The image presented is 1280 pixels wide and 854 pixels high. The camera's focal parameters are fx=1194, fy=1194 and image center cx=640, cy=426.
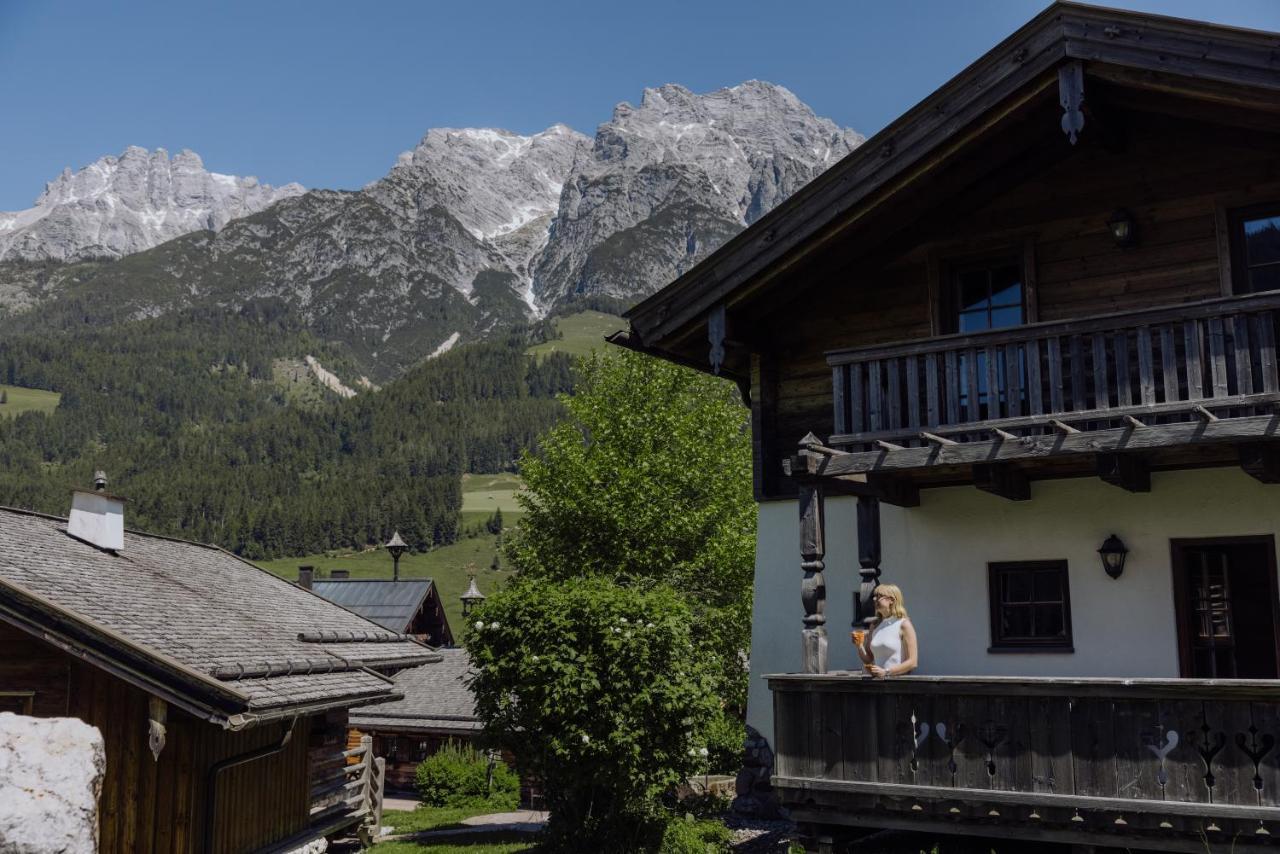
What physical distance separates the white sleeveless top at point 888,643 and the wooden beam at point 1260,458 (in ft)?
11.7

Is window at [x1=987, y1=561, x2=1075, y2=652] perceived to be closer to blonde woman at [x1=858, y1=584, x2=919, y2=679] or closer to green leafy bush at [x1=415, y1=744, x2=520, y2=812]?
blonde woman at [x1=858, y1=584, x2=919, y2=679]

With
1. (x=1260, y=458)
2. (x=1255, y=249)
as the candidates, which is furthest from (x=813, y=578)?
(x=1255, y=249)

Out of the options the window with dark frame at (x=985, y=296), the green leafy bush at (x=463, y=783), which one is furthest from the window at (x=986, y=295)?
the green leafy bush at (x=463, y=783)

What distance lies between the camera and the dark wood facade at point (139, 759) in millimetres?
13172

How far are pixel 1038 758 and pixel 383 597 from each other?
130ft

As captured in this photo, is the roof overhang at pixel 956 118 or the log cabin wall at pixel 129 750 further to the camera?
the log cabin wall at pixel 129 750

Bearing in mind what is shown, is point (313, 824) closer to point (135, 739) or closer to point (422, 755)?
point (135, 739)

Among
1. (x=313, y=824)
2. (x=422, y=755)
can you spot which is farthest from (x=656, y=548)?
(x=313, y=824)

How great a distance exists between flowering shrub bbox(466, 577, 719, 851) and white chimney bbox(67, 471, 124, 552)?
5756mm

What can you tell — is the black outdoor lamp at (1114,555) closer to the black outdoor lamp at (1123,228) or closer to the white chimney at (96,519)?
the black outdoor lamp at (1123,228)

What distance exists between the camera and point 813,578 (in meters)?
12.5

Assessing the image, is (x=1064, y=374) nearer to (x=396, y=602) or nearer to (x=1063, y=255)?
(x=1063, y=255)

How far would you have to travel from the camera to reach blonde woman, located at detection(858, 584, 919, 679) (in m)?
11.8

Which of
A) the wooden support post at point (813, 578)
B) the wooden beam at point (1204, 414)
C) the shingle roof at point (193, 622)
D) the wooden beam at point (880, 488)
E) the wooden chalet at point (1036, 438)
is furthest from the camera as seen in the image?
the wooden beam at point (880, 488)
